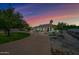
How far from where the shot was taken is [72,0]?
3502 millimetres

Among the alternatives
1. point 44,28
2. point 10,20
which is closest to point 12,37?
point 10,20

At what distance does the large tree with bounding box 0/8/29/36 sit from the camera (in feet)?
11.5

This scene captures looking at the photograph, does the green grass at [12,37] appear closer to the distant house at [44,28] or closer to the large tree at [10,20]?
the large tree at [10,20]

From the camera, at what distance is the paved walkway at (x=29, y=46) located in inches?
137

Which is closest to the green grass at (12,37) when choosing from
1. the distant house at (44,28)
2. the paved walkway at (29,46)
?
the paved walkway at (29,46)

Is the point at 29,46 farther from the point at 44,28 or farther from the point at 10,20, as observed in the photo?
the point at 10,20

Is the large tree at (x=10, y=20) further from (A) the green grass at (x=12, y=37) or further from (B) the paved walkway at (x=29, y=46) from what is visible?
(B) the paved walkway at (x=29, y=46)

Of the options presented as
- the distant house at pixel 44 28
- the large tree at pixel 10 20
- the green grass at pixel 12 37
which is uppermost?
the large tree at pixel 10 20

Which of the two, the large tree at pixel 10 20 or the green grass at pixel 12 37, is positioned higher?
the large tree at pixel 10 20

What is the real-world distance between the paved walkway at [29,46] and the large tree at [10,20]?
0.16 m

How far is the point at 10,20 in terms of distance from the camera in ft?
11.7

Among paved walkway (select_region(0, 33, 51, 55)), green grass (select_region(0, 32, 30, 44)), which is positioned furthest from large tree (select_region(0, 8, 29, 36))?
paved walkway (select_region(0, 33, 51, 55))
